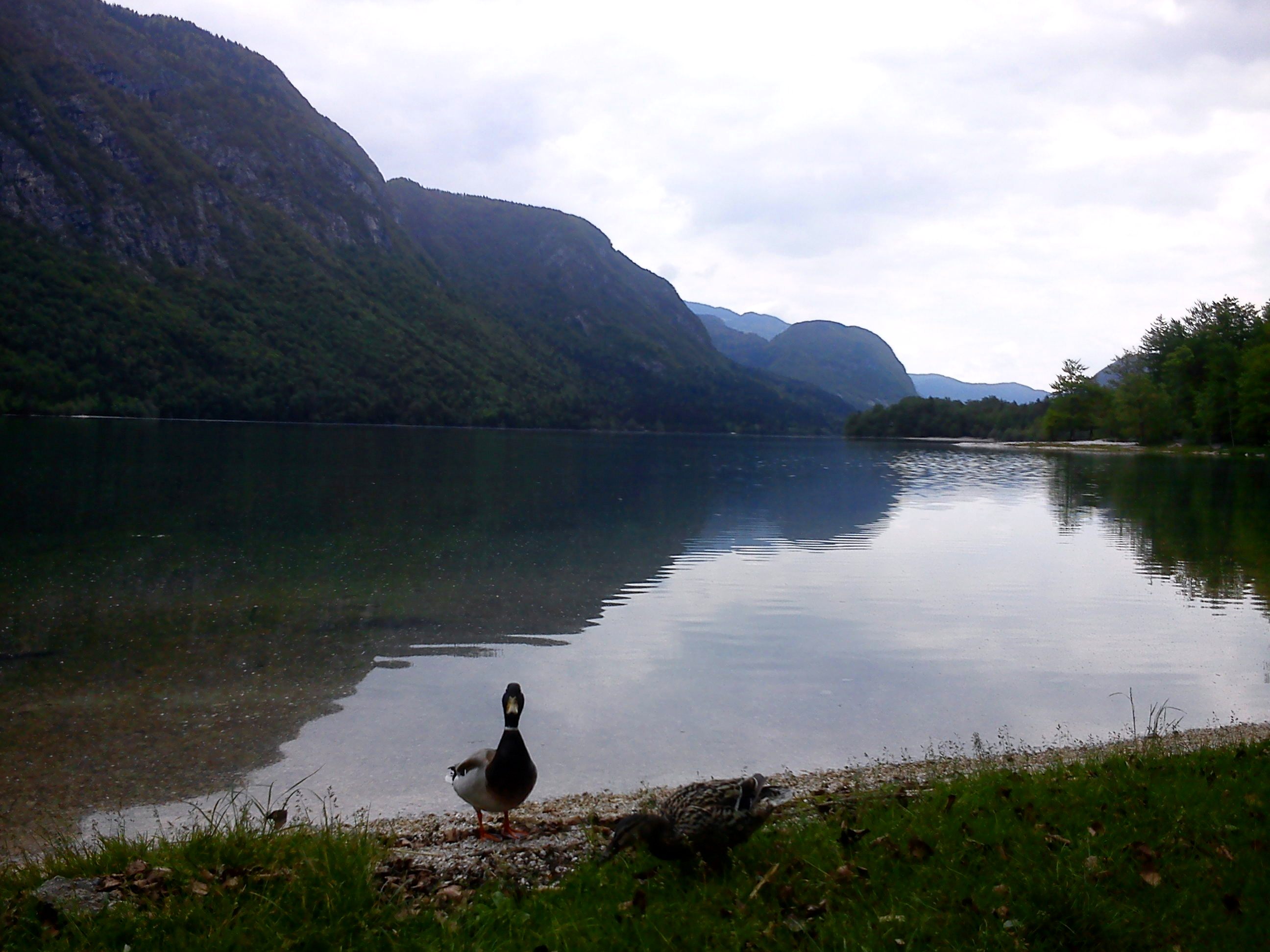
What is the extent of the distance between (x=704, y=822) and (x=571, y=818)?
2.24 m

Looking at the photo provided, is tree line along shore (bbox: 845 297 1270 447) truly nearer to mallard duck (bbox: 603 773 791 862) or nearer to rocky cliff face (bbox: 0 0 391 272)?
mallard duck (bbox: 603 773 791 862)

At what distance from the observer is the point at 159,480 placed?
131ft

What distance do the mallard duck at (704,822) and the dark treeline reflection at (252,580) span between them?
5.66 meters

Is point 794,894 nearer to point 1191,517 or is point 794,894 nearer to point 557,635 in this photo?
point 557,635


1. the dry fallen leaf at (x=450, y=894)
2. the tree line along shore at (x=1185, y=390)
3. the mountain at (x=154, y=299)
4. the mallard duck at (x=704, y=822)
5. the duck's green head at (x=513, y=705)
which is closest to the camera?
the dry fallen leaf at (x=450, y=894)

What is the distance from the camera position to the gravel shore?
19.1 feet

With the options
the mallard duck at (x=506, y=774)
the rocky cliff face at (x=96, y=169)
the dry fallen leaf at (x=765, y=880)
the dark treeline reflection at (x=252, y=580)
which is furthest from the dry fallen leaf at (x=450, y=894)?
the rocky cliff face at (x=96, y=169)

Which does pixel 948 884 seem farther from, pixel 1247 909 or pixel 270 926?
pixel 270 926

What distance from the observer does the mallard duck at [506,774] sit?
253 inches

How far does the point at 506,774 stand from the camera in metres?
6.43

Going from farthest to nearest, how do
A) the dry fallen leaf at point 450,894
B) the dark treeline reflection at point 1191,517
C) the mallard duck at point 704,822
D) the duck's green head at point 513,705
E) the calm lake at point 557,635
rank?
the dark treeline reflection at point 1191,517, the calm lake at point 557,635, the duck's green head at point 513,705, the mallard duck at point 704,822, the dry fallen leaf at point 450,894

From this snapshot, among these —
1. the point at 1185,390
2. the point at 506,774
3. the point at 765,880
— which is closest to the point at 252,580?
the point at 506,774

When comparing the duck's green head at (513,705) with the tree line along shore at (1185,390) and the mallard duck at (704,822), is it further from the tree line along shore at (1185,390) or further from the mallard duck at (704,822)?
the tree line along shore at (1185,390)

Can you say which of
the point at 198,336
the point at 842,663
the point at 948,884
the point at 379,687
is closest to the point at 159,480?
the point at 379,687
